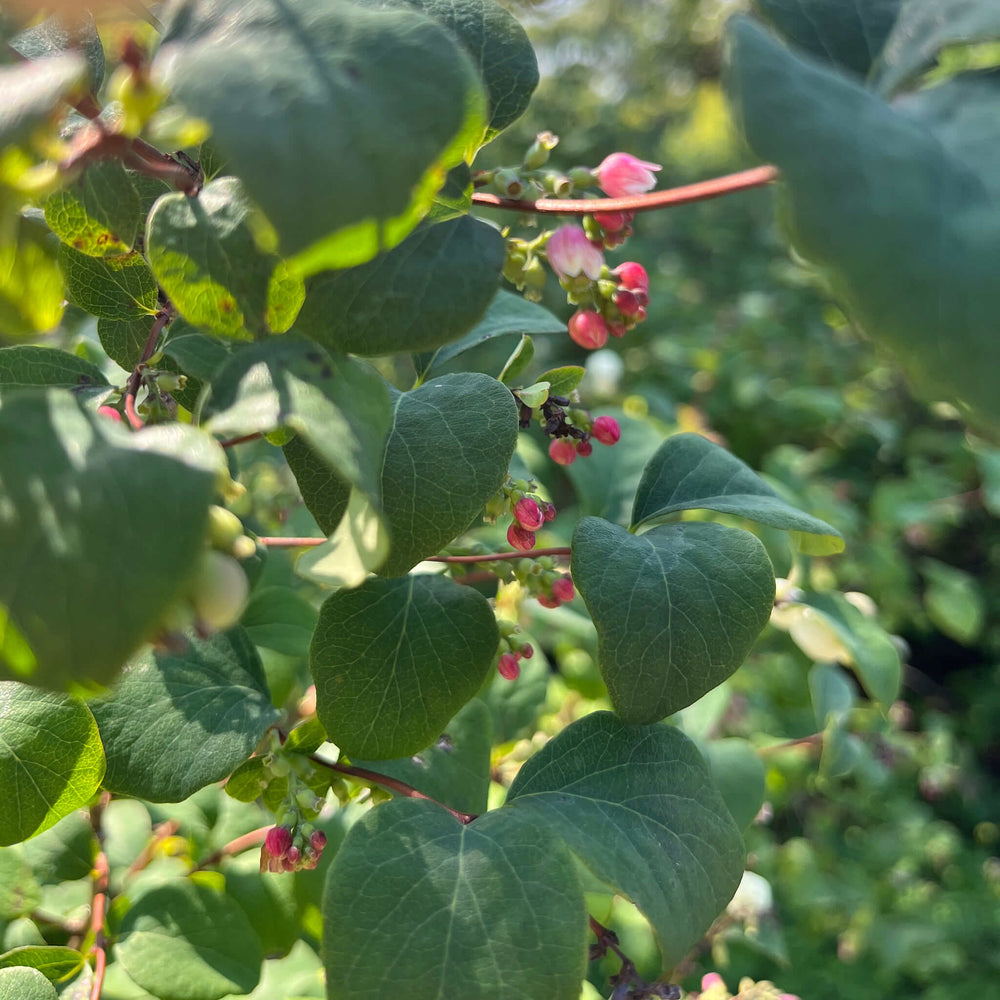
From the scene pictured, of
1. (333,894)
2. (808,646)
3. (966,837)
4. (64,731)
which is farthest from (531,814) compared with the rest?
(966,837)

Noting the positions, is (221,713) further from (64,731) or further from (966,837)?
(966,837)

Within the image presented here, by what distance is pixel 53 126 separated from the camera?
0.36 metres

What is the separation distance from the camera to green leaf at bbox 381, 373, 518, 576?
1.45 ft

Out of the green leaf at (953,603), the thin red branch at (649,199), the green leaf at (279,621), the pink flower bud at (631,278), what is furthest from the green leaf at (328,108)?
the green leaf at (953,603)

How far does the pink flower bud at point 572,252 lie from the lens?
53 cm

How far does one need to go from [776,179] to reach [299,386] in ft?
0.70

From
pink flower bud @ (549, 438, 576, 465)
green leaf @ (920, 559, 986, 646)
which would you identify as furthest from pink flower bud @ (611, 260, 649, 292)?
green leaf @ (920, 559, 986, 646)

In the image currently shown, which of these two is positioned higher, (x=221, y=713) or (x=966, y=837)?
(x=221, y=713)

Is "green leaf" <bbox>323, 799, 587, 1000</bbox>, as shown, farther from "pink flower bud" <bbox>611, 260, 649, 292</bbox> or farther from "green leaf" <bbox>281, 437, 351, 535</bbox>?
"pink flower bud" <bbox>611, 260, 649, 292</bbox>

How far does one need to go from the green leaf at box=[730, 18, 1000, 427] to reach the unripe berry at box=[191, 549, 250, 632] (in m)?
0.26

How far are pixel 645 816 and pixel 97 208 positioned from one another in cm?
46

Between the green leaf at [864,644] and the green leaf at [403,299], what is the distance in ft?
2.09

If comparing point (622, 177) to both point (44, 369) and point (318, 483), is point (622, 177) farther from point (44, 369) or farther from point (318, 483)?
point (44, 369)

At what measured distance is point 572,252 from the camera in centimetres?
54
